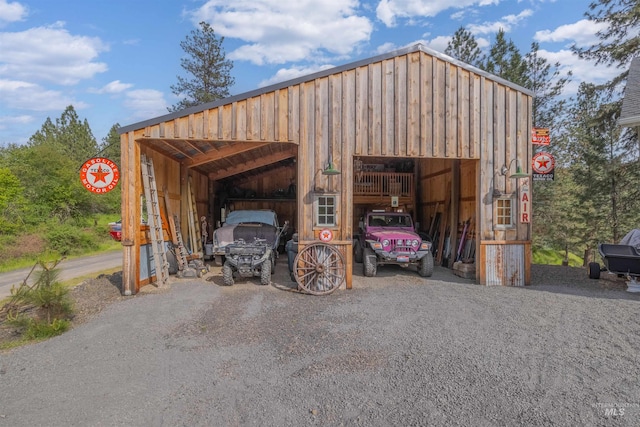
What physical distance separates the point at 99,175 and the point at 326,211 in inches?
211

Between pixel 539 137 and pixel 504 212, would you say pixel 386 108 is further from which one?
pixel 539 137

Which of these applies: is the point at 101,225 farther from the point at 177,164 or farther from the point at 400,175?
the point at 400,175

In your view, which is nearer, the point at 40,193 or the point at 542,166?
the point at 542,166

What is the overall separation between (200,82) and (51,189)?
12524 mm

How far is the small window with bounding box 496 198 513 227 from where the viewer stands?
9109mm

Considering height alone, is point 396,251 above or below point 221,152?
below

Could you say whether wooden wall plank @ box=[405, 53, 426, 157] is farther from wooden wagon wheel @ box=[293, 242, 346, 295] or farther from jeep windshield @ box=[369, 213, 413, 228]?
jeep windshield @ box=[369, 213, 413, 228]

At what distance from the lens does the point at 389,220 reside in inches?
463

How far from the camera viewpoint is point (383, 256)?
32.9 feet

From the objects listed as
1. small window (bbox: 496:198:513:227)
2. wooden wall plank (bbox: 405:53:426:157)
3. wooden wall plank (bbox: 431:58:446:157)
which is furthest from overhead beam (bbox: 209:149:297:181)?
small window (bbox: 496:198:513:227)

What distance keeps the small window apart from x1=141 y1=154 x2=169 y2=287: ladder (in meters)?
8.12

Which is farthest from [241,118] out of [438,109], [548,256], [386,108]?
[548,256]

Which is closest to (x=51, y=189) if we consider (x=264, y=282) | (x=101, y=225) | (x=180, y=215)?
(x=101, y=225)

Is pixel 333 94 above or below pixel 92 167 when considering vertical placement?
above
